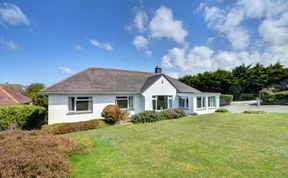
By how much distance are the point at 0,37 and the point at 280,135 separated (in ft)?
79.7

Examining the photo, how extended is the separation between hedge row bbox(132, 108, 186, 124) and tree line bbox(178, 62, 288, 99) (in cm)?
2473

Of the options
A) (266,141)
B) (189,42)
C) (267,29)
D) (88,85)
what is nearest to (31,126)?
(88,85)

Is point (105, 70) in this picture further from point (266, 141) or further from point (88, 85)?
point (266, 141)

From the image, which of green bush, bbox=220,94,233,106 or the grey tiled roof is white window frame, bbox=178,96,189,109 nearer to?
the grey tiled roof

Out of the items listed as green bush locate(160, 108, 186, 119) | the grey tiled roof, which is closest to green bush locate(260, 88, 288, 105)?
the grey tiled roof

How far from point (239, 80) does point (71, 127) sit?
136 feet

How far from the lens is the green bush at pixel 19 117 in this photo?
44.4ft

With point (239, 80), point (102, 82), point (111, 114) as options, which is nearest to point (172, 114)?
point (111, 114)

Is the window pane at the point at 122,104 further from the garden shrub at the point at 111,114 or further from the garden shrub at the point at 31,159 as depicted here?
the garden shrub at the point at 31,159

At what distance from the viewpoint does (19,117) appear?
14453 mm

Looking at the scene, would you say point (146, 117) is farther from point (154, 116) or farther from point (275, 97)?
point (275, 97)

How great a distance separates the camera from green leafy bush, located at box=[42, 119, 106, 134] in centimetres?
1380

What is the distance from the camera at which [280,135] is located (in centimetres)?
1112

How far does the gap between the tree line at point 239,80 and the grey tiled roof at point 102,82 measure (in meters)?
19.9
